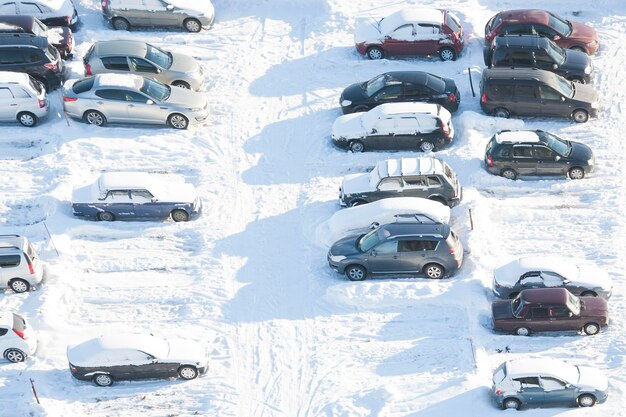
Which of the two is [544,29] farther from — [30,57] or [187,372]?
[187,372]

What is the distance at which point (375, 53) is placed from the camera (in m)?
44.3

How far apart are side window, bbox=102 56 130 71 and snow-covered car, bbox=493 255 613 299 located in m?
16.7

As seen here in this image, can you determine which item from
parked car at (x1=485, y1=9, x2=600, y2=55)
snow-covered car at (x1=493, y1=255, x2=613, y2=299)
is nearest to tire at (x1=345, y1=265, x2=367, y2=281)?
snow-covered car at (x1=493, y1=255, x2=613, y2=299)

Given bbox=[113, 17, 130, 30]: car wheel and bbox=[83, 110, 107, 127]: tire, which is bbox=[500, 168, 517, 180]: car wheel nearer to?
bbox=[83, 110, 107, 127]: tire

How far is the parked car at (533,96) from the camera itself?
134 feet

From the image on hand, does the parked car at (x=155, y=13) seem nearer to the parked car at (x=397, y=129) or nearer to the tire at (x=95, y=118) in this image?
the tire at (x=95, y=118)

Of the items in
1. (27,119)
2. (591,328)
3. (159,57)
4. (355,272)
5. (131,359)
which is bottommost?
(131,359)

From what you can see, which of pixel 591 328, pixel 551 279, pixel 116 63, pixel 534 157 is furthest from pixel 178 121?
pixel 591 328

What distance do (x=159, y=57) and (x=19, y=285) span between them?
11759 mm

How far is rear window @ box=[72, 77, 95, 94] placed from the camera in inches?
1606

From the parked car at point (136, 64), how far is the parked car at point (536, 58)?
11.4 metres

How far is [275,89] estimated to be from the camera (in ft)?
142

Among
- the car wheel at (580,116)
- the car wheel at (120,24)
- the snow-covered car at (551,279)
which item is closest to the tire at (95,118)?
the car wheel at (120,24)

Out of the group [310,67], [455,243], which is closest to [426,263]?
[455,243]
